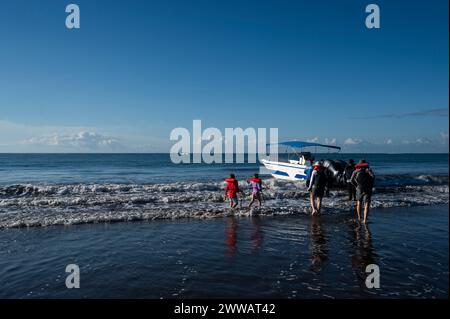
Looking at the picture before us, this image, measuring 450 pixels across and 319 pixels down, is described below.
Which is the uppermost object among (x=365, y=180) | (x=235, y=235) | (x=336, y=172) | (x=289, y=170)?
(x=365, y=180)

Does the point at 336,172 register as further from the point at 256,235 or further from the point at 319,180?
the point at 256,235

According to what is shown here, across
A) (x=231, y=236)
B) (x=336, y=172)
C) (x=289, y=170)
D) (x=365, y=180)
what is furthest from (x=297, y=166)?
(x=231, y=236)

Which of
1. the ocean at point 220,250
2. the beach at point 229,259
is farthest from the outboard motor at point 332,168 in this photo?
the beach at point 229,259

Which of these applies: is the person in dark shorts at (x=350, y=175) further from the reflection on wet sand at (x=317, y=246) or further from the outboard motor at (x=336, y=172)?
the reflection on wet sand at (x=317, y=246)

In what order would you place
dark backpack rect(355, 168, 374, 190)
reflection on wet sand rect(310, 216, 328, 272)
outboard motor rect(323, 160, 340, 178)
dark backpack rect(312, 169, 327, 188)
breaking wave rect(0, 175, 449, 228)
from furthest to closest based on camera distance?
1. outboard motor rect(323, 160, 340, 178)
2. dark backpack rect(312, 169, 327, 188)
3. breaking wave rect(0, 175, 449, 228)
4. dark backpack rect(355, 168, 374, 190)
5. reflection on wet sand rect(310, 216, 328, 272)

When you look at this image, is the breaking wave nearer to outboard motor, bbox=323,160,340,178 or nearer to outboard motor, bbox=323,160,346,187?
outboard motor, bbox=323,160,346,187

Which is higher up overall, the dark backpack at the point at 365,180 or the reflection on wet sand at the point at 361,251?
the dark backpack at the point at 365,180

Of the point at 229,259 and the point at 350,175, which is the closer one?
the point at 229,259

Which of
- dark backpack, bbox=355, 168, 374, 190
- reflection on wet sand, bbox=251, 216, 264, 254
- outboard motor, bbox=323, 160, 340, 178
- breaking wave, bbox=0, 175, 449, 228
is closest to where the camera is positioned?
reflection on wet sand, bbox=251, 216, 264, 254

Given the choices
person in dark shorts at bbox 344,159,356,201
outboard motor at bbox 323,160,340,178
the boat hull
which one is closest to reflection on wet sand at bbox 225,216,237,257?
person in dark shorts at bbox 344,159,356,201

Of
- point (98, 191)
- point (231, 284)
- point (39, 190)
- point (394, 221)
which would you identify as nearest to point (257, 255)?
point (231, 284)

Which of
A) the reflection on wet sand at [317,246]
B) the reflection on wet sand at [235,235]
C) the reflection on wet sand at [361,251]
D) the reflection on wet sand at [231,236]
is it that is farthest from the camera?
the reflection on wet sand at [235,235]

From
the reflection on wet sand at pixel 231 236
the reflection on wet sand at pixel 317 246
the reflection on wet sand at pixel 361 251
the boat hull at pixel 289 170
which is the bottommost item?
the reflection on wet sand at pixel 231 236
